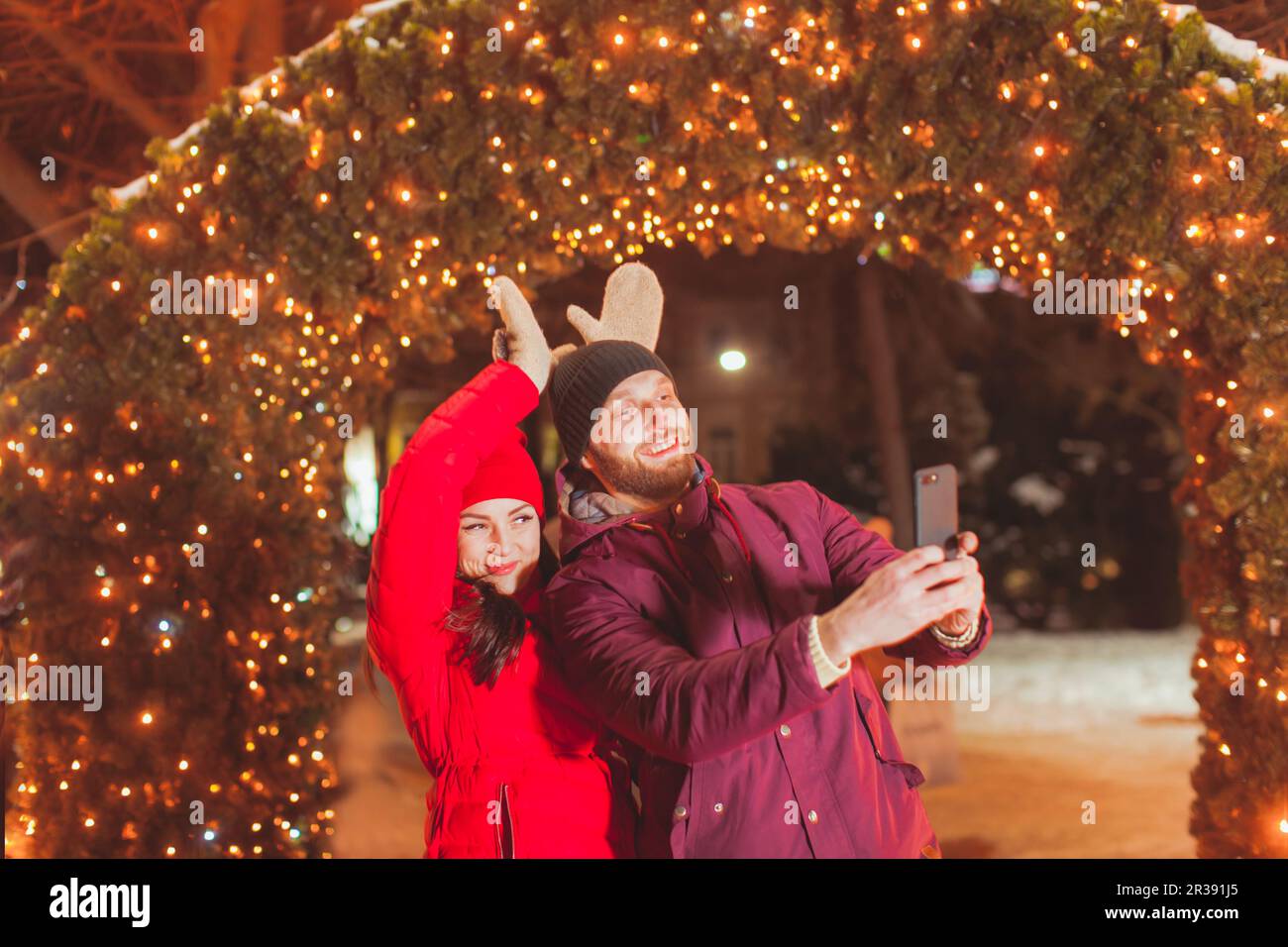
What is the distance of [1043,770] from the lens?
7504 millimetres

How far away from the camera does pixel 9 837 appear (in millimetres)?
3887

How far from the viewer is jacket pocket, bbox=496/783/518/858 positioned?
2568mm

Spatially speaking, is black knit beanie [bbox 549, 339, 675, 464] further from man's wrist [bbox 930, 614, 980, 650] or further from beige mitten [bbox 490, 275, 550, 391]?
man's wrist [bbox 930, 614, 980, 650]

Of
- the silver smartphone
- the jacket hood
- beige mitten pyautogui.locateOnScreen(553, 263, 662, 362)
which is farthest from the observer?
beige mitten pyautogui.locateOnScreen(553, 263, 662, 362)

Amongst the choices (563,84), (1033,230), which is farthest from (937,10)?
(563,84)

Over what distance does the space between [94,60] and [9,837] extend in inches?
228

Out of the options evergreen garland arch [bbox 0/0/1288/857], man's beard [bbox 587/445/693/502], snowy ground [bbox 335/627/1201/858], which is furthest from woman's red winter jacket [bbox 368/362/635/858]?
snowy ground [bbox 335/627/1201/858]

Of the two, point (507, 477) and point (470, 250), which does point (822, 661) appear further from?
point (470, 250)

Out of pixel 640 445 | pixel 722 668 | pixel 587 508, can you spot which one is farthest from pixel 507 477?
pixel 722 668

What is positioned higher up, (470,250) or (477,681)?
(470,250)

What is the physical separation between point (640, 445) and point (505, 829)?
91 cm

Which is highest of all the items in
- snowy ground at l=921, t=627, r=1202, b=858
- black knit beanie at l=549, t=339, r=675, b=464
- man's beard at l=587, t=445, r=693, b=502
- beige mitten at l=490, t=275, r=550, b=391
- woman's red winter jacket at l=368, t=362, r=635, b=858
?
beige mitten at l=490, t=275, r=550, b=391

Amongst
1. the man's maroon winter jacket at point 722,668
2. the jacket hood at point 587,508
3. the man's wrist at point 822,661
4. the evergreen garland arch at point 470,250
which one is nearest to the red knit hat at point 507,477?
the jacket hood at point 587,508

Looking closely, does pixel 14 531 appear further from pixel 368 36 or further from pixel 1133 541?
pixel 1133 541
